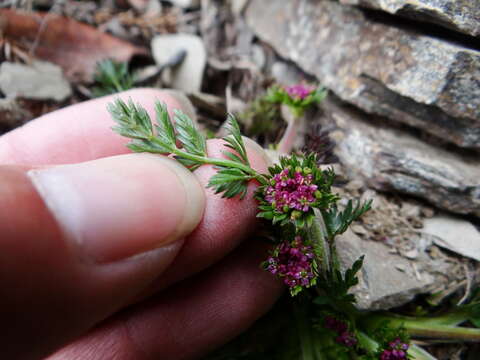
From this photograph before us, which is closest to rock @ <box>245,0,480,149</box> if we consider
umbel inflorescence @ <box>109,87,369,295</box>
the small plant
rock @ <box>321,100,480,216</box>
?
rock @ <box>321,100,480,216</box>

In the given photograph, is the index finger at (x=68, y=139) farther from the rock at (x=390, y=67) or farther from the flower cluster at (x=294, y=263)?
the rock at (x=390, y=67)

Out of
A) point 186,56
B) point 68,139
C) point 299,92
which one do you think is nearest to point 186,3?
point 186,56

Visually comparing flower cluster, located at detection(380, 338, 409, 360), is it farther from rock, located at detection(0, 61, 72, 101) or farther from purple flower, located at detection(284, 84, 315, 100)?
rock, located at detection(0, 61, 72, 101)

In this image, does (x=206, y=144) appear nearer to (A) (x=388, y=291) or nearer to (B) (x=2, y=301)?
(B) (x=2, y=301)

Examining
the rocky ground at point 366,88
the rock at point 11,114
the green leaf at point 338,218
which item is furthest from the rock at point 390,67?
the rock at point 11,114

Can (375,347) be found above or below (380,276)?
below

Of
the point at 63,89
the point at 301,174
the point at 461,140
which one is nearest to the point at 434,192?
the point at 461,140

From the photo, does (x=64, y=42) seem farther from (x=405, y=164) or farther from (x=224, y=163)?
(x=405, y=164)
